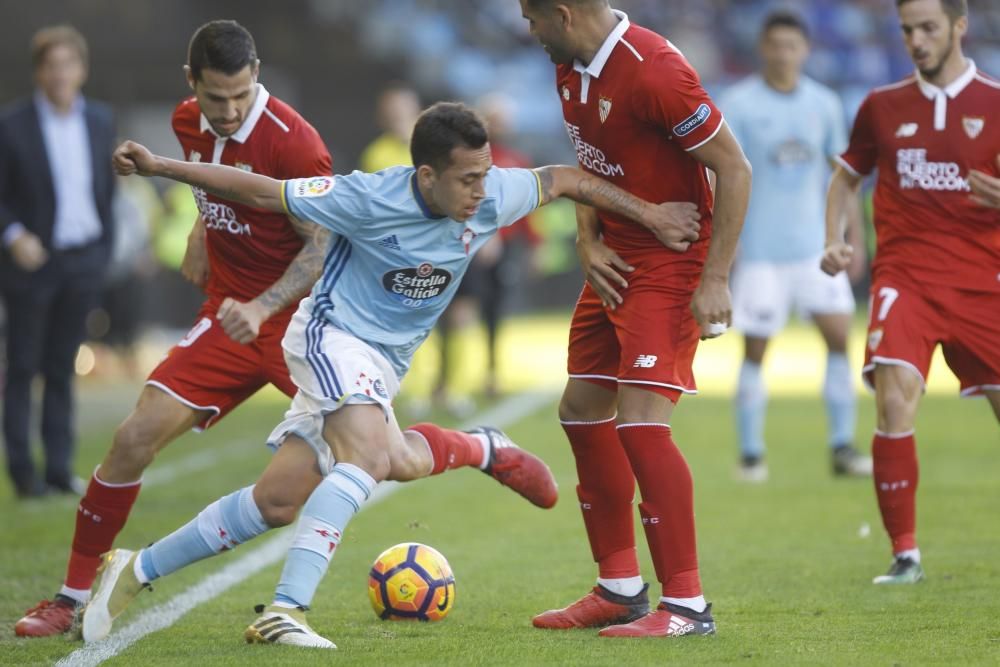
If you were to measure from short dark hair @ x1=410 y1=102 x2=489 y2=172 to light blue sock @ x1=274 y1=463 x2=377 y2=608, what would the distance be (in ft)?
3.61

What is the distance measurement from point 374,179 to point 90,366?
14.8 m

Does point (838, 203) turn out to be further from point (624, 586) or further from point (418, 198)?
point (418, 198)

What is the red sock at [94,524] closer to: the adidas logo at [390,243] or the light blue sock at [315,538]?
the light blue sock at [315,538]

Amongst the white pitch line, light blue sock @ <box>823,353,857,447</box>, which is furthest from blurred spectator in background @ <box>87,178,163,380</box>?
light blue sock @ <box>823,353,857,447</box>

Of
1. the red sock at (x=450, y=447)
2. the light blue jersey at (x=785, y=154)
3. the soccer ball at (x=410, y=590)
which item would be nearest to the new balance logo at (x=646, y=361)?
the red sock at (x=450, y=447)

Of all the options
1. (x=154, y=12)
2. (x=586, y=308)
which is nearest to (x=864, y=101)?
(x=586, y=308)

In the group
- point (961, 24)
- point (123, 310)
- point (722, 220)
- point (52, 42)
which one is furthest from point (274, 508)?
point (123, 310)

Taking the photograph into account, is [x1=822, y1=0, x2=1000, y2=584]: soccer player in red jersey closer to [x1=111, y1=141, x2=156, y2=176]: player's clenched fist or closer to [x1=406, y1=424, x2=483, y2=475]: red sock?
[x1=406, y1=424, x2=483, y2=475]: red sock

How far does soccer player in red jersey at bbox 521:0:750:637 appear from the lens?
5250mm

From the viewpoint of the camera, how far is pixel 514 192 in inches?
211

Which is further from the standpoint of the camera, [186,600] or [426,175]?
[186,600]

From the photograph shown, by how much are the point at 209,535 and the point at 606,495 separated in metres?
1.47

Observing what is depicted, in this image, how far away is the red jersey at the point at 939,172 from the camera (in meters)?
6.44

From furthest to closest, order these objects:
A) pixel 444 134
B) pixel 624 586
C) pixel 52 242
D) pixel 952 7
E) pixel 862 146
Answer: pixel 52 242
pixel 862 146
pixel 952 7
pixel 624 586
pixel 444 134
